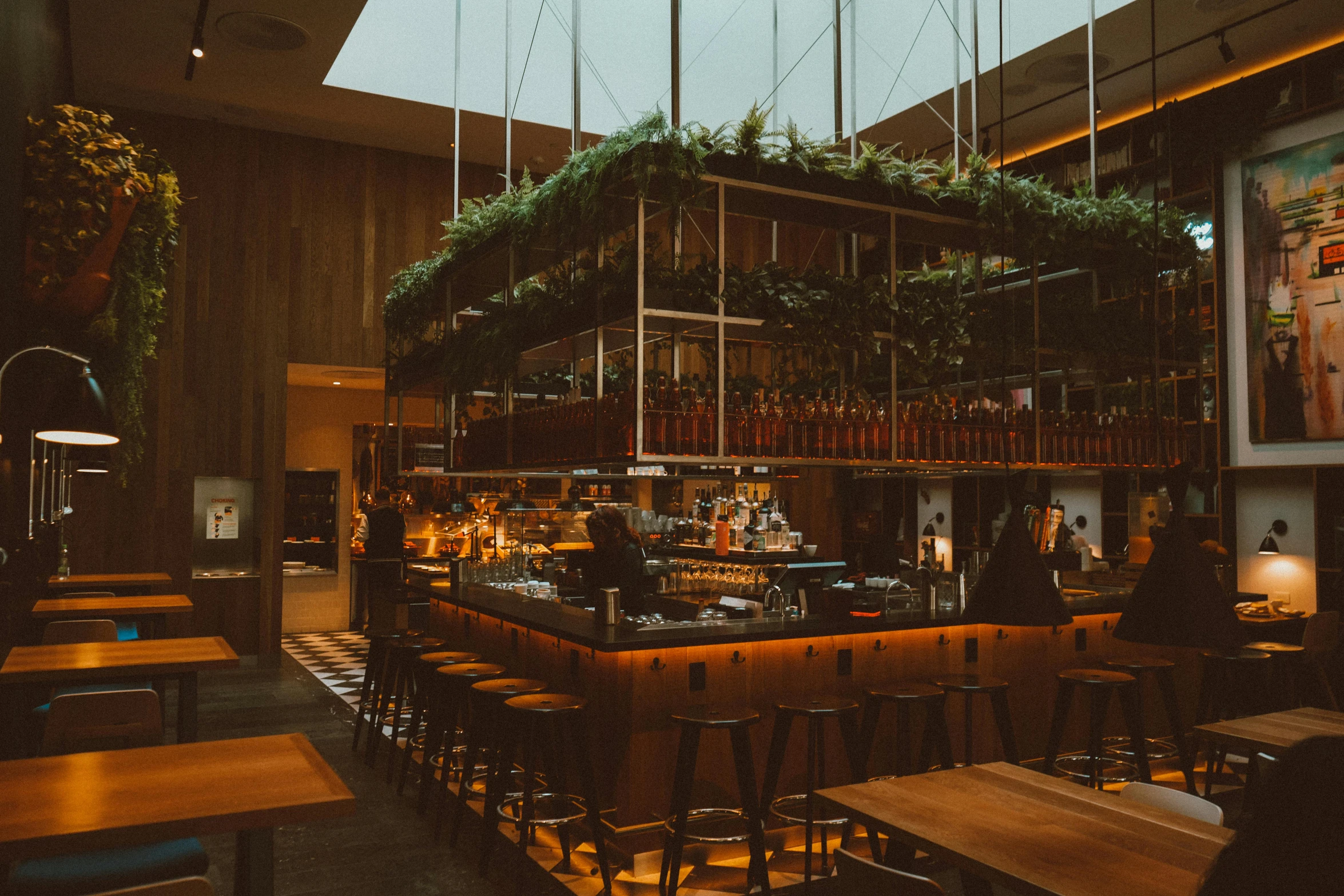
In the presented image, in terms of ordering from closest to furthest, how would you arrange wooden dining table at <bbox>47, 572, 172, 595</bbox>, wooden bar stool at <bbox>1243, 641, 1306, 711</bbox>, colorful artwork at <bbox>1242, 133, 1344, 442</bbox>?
wooden bar stool at <bbox>1243, 641, 1306, 711</bbox> → wooden dining table at <bbox>47, 572, 172, 595</bbox> → colorful artwork at <bbox>1242, 133, 1344, 442</bbox>

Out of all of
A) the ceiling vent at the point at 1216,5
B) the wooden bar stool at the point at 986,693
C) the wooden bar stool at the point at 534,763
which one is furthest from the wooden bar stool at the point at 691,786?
the ceiling vent at the point at 1216,5

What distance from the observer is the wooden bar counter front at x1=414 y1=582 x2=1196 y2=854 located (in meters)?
4.54

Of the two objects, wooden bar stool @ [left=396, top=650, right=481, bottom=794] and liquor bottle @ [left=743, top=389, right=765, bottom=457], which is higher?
liquor bottle @ [left=743, top=389, right=765, bottom=457]

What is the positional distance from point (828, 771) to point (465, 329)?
3687 mm

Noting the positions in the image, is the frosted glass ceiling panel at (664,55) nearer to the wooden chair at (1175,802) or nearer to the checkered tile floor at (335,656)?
the checkered tile floor at (335,656)

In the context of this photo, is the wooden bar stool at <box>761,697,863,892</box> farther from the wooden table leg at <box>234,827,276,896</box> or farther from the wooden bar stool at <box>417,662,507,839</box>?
the wooden table leg at <box>234,827,276,896</box>

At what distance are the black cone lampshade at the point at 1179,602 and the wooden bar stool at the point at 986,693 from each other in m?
2.44

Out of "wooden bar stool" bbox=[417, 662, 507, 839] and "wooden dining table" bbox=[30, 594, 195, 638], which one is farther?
"wooden dining table" bbox=[30, 594, 195, 638]

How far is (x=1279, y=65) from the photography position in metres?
8.49

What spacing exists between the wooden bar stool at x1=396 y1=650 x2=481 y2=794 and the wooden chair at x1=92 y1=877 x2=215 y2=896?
10.8 ft

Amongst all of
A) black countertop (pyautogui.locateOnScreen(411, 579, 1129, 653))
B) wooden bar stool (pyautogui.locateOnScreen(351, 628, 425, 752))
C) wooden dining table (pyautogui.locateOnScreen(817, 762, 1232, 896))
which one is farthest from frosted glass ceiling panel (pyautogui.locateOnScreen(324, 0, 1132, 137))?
wooden dining table (pyautogui.locateOnScreen(817, 762, 1232, 896))

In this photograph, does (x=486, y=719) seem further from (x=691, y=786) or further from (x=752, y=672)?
(x=752, y=672)

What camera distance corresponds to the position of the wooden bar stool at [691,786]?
12.9 ft

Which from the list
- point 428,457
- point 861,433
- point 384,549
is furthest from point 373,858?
point 384,549
